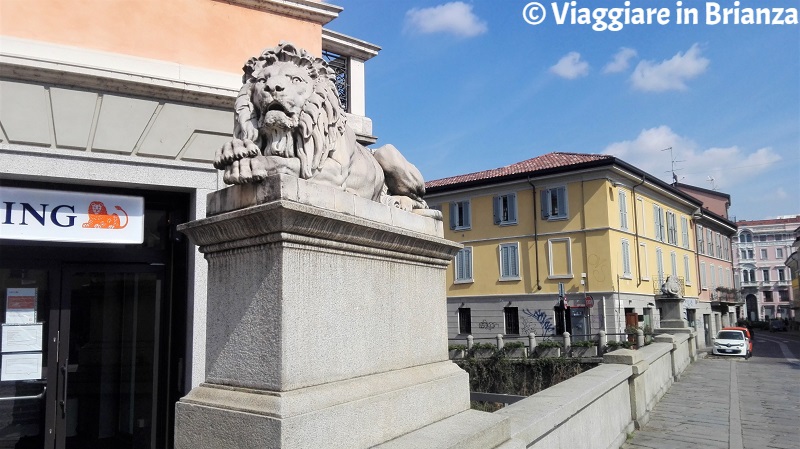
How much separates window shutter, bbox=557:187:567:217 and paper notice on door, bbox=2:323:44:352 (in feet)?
92.2

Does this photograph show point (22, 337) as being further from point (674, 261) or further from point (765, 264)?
point (765, 264)

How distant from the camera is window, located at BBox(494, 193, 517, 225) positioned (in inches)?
1298

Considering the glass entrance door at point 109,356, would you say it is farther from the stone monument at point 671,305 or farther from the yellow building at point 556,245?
the yellow building at point 556,245

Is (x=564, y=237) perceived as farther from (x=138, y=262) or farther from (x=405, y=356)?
(x=405, y=356)

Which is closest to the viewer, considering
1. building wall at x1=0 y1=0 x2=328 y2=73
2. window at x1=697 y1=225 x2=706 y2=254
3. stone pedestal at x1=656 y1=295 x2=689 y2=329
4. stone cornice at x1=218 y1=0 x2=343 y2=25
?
building wall at x1=0 y1=0 x2=328 y2=73

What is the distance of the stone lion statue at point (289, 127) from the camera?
8.66 ft

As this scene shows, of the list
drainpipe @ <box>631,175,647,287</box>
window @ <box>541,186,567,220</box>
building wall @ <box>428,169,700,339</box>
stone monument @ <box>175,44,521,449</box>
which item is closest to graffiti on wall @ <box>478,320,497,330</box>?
building wall @ <box>428,169,700,339</box>

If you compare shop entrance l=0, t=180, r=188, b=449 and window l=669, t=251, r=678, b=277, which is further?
window l=669, t=251, r=678, b=277

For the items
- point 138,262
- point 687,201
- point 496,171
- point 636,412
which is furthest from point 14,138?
point 687,201

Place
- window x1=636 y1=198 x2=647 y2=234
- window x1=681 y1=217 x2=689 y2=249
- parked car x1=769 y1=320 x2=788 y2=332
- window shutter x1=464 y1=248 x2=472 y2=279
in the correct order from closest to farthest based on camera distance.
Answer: window x1=636 y1=198 x2=647 y2=234, window shutter x1=464 y1=248 x2=472 y2=279, window x1=681 y1=217 x2=689 y2=249, parked car x1=769 y1=320 x2=788 y2=332

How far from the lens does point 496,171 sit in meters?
35.7

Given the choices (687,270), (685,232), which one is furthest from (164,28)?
(685,232)

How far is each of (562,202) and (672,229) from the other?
11462 millimetres

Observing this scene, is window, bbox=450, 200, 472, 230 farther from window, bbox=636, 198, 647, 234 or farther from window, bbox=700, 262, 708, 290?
window, bbox=700, 262, 708, 290
